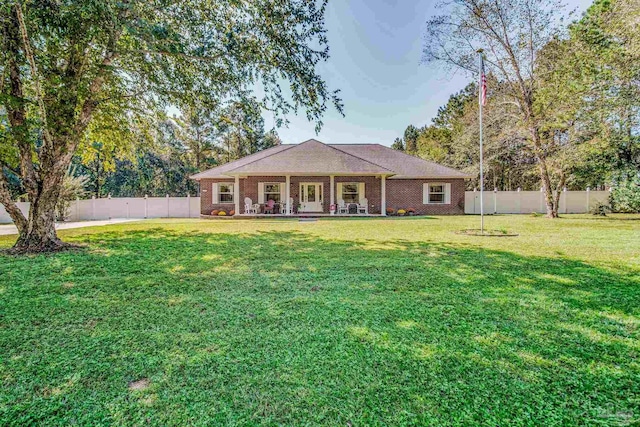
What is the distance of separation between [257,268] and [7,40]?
640 centimetres

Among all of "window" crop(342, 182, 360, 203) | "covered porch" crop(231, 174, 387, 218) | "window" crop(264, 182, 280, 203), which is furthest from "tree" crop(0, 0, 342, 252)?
"window" crop(342, 182, 360, 203)

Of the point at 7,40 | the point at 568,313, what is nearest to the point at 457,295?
the point at 568,313

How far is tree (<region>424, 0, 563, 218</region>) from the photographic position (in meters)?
15.4

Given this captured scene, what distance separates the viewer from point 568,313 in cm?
331

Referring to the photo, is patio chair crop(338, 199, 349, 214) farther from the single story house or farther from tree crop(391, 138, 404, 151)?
tree crop(391, 138, 404, 151)

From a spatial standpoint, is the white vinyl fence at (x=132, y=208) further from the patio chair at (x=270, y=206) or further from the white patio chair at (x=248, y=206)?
the patio chair at (x=270, y=206)

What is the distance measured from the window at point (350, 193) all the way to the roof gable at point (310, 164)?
5.42ft

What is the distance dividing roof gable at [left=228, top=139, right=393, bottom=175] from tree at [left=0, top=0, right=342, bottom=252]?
360 inches

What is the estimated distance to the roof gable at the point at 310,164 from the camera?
1770 centimetres

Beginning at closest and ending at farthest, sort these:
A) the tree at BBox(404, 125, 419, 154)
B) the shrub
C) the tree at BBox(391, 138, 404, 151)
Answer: the shrub → the tree at BBox(404, 125, 419, 154) → the tree at BBox(391, 138, 404, 151)

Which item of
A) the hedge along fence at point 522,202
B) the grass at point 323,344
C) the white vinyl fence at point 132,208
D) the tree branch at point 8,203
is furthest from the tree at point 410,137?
the tree branch at point 8,203

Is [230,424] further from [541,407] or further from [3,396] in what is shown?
[541,407]

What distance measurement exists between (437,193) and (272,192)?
10.9m

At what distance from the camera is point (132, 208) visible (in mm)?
21781
